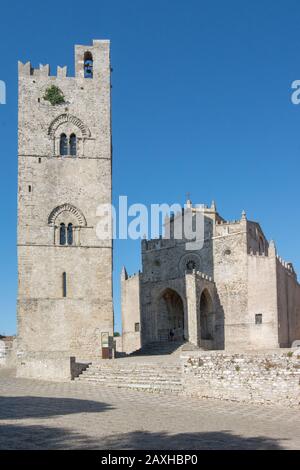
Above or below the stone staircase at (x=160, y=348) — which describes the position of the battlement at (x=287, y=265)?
above

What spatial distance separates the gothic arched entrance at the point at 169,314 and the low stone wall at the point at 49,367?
50.0ft

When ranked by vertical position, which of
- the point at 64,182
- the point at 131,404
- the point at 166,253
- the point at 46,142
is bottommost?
the point at 131,404

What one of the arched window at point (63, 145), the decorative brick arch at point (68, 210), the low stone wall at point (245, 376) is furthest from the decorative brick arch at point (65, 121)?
the low stone wall at point (245, 376)

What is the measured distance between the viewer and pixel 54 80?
109 ft

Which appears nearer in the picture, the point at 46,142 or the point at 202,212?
the point at 46,142

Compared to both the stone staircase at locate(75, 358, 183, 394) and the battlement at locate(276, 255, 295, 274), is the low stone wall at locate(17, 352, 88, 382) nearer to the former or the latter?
the stone staircase at locate(75, 358, 183, 394)

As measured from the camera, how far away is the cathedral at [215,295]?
39.0 meters

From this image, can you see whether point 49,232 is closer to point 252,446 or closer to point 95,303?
point 95,303

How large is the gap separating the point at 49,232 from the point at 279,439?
22.1 meters

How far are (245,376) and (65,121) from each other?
2006 cm

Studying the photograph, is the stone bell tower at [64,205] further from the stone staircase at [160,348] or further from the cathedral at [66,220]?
the stone staircase at [160,348]

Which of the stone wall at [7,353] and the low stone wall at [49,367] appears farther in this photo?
the stone wall at [7,353]

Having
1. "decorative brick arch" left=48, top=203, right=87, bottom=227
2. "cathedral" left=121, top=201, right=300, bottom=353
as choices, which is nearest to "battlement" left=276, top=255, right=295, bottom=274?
→ "cathedral" left=121, top=201, right=300, bottom=353
